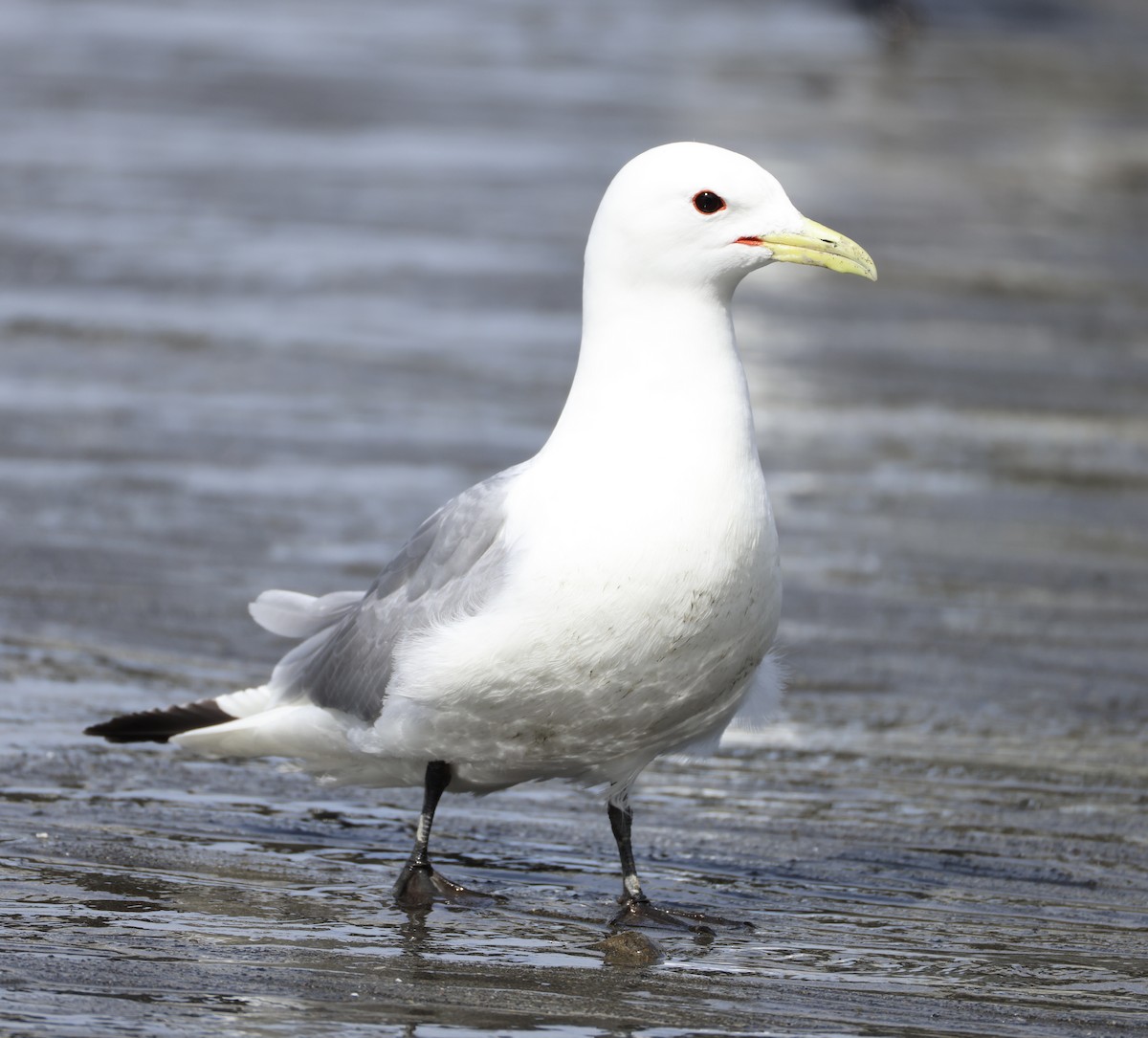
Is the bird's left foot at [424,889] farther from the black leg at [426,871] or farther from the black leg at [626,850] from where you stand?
the black leg at [626,850]

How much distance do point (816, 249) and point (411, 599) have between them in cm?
126

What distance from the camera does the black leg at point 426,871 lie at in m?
4.93

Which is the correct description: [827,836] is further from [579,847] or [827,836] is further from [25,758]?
[25,758]

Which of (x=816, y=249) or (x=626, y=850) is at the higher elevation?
(x=816, y=249)

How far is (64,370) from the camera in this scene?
10.2 metres

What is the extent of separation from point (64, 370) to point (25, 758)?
475cm

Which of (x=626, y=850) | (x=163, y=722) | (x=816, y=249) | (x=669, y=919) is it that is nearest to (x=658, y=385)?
(x=816, y=249)

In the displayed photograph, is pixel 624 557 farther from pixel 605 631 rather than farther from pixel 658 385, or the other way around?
pixel 658 385

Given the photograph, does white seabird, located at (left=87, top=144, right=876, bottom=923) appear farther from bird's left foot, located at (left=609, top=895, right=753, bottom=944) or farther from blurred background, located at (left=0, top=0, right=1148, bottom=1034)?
blurred background, located at (left=0, top=0, right=1148, bottom=1034)

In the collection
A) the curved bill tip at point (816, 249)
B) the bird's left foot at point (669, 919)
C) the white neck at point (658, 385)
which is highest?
the curved bill tip at point (816, 249)

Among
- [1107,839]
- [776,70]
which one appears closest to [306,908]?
[1107,839]

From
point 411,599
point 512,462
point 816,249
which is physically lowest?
point 411,599

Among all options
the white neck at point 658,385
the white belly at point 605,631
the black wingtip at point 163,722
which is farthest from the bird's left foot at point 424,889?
the white neck at point 658,385

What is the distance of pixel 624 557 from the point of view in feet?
15.0
